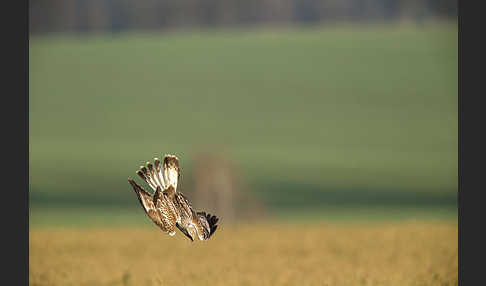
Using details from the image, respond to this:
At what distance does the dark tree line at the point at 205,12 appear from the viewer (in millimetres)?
44562

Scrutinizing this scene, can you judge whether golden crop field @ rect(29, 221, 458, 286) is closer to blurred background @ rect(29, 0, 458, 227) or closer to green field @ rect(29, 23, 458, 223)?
blurred background @ rect(29, 0, 458, 227)

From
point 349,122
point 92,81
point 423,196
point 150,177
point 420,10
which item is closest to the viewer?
point 150,177

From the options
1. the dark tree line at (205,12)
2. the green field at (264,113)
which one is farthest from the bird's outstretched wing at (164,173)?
the dark tree line at (205,12)

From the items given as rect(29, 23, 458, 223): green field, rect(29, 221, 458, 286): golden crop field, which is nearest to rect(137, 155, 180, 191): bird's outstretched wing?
rect(29, 221, 458, 286): golden crop field

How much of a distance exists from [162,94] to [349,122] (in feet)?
41.3

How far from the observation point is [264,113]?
50.2m

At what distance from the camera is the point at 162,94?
5153 centimetres

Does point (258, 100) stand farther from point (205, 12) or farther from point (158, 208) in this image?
point (158, 208)

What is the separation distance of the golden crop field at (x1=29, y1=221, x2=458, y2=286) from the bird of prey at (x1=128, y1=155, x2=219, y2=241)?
2.51 meters

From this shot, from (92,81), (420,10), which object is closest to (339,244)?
(420,10)

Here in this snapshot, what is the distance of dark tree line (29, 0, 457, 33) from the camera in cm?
4456

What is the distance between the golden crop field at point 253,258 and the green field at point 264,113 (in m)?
19.7

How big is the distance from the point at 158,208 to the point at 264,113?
42.7 m

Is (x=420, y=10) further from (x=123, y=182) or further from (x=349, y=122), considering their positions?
(x=123, y=182)
